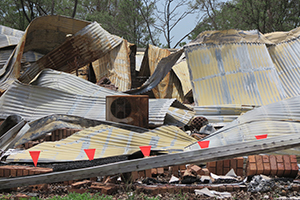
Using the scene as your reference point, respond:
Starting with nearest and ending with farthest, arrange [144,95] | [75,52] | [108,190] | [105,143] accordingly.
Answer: [108,190]
[105,143]
[144,95]
[75,52]

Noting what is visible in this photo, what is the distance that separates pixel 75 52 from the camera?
31.8 feet

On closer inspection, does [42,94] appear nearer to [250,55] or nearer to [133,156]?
[133,156]

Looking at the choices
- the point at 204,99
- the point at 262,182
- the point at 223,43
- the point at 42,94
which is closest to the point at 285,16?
the point at 223,43

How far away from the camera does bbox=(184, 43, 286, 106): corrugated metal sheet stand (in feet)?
22.5

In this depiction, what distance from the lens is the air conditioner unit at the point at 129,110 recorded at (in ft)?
17.4

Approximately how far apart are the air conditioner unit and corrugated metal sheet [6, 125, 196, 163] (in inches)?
19.6

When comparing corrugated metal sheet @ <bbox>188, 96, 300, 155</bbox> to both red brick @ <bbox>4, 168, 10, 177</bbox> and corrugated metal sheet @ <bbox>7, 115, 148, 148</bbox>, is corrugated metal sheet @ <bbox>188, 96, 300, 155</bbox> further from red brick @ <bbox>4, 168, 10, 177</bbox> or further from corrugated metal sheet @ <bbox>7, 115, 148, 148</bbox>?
red brick @ <bbox>4, 168, 10, 177</bbox>

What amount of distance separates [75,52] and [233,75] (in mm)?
5098

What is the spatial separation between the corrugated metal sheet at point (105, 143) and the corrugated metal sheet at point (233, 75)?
2421 millimetres

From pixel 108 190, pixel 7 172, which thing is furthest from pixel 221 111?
pixel 7 172

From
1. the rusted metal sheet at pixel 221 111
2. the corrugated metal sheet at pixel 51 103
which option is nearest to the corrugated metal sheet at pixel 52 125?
the corrugated metal sheet at pixel 51 103

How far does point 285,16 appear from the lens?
22.2m

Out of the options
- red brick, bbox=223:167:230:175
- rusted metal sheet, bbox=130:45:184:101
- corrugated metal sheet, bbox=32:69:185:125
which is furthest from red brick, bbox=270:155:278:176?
rusted metal sheet, bbox=130:45:184:101

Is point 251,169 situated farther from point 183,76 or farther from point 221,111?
point 183,76
